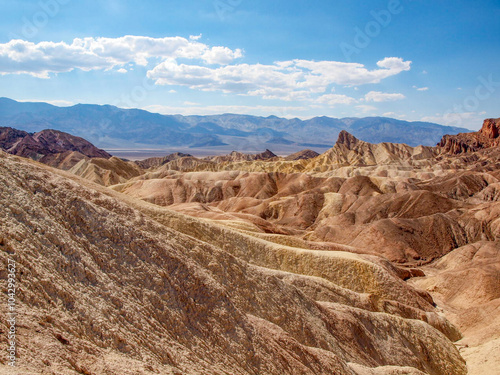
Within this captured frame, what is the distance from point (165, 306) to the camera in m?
12.7

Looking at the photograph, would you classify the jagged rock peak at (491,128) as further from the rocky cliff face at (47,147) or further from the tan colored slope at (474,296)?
the rocky cliff face at (47,147)

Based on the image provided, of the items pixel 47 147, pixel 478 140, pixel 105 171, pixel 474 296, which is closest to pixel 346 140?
pixel 478 140

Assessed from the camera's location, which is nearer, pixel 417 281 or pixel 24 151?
pixel 417 281

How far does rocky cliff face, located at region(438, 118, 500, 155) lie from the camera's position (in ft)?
452

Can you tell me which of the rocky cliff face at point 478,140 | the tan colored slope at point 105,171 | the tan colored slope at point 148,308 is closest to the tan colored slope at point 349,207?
the tan colored slope at point 105,171

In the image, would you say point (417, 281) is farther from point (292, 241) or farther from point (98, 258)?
point (98, 258)

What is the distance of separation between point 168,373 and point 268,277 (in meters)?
9.52

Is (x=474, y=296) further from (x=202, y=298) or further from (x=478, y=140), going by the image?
(x=478, y=140)

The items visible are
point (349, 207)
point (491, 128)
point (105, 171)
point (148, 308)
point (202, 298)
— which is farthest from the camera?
point (491, 128)

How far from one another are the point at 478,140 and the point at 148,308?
6168 inches

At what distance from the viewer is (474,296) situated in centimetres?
3616

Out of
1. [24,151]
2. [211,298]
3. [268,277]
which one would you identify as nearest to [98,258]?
[211,298]

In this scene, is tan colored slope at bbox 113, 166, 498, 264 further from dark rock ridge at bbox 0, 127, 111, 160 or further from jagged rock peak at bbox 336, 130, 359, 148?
jagged rock peak at bbox 336, 130, 359, 148

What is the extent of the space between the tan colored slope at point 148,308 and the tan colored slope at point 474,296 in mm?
2082
